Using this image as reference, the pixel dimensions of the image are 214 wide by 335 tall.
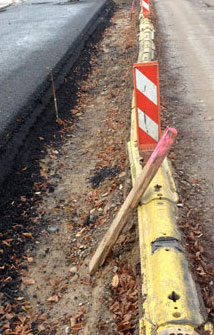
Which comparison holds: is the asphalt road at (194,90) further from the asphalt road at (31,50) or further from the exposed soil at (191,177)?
the asphalt road at (31,50)

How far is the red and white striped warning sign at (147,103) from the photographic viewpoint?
4445 millimetres

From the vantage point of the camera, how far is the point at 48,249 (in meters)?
5.14

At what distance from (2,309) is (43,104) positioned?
4.75m

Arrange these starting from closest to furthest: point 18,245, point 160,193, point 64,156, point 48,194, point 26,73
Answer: point 160,193, point 18,245, point 48,194, point 64,156, point 26,73

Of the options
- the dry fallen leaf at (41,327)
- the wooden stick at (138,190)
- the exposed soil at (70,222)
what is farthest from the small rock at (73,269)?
the dry fallen leaf at (41,327)

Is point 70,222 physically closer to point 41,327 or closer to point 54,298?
point 54,298

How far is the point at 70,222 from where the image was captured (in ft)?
18.3

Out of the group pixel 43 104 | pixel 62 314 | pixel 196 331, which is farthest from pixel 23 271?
pixel 43 104

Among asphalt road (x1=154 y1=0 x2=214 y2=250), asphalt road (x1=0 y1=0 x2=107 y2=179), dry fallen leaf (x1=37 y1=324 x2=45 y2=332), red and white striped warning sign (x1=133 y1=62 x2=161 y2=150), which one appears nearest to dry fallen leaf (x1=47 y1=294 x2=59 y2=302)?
dry fallen leaf (x1=37 y1=324 x2=45 y2=332)

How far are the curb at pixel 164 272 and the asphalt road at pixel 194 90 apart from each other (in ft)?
2.15

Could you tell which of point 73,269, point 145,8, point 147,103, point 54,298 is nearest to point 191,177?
point 147,103

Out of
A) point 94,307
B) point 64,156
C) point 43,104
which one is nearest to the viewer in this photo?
point 94,307

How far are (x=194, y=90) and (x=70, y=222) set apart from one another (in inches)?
180

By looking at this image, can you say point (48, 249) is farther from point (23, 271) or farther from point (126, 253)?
point (126, 253)
